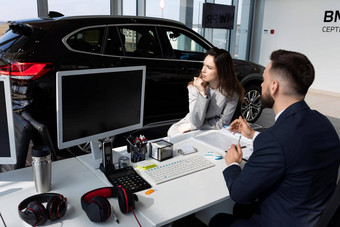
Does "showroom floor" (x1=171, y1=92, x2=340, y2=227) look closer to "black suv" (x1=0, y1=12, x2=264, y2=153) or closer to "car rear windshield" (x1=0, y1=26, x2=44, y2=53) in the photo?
"black suv" (x1=0, y1=12, x2=264, y2=153)

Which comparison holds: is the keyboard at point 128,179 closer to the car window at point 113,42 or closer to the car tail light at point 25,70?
the car tail light at point 25,70

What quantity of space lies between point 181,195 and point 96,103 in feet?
2.13

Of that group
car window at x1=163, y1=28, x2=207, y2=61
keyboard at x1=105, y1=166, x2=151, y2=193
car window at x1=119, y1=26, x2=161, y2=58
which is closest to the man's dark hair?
keyboard at x1=105, y1=166, x2=151, y2=193

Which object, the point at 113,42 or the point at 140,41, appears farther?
the point at 140,41

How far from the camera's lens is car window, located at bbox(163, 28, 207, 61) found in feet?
13.1

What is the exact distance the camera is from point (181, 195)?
1.44 metres

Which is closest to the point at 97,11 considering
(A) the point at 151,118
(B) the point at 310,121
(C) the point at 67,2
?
(C) the point at 67,2

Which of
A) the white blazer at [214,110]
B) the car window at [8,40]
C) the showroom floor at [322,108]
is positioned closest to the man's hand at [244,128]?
the white blazer at [214,110]

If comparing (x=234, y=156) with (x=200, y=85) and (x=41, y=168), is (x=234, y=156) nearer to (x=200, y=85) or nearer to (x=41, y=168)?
(x=41, y=168)

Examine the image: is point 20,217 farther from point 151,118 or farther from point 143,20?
point 143,20

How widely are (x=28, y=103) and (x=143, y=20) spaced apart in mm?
1717

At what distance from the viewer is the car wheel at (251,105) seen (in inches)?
191

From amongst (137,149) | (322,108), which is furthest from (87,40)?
(322,108)

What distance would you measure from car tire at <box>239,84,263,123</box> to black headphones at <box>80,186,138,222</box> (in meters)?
3.72
